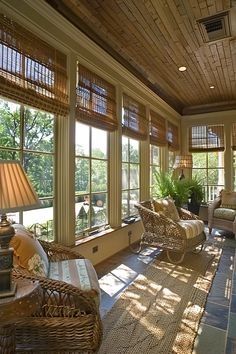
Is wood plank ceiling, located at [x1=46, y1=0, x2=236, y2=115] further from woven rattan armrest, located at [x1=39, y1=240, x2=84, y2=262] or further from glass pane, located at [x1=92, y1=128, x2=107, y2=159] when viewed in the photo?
woven rattan armrest, located at [x1=39, y1=240, x2=84, y2=262]

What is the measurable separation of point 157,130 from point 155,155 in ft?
1.86

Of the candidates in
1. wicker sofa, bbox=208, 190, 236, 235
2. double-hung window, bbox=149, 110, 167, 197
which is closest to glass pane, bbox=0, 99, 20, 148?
double-hung window, bbox=149, 110, 167, 197

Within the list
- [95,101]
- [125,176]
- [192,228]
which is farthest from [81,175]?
[192,228]

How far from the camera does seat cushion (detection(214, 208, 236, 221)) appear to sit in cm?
475

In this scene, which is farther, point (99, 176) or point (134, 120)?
point (134, 120)

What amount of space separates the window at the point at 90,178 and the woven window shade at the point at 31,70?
0.59m

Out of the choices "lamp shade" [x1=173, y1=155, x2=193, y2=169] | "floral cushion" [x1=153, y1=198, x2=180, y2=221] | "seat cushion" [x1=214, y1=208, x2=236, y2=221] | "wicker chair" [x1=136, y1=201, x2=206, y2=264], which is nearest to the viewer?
"wicker chair" [x1=136, y1=201, x2=206, y2=264]

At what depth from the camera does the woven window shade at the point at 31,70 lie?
2.10 metres

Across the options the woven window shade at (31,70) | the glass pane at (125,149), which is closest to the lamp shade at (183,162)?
the glass pane at (125,149)

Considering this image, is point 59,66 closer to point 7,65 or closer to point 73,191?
point 7,65

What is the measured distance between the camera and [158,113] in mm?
5465

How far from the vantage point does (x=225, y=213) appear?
484 cm

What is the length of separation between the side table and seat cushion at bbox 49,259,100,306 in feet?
1.45

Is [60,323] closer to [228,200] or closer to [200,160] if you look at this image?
[228,200]
